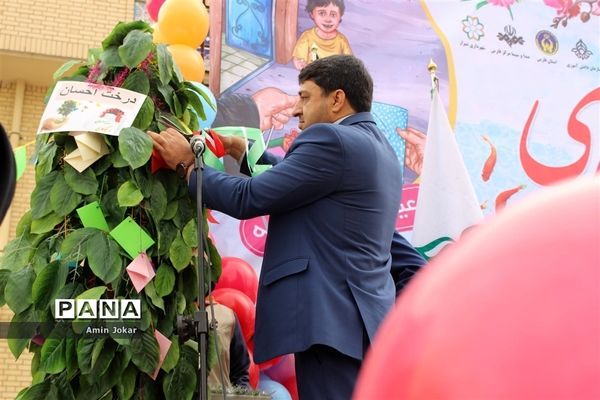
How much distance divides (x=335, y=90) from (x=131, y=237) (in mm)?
775

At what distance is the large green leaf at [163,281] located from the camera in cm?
240

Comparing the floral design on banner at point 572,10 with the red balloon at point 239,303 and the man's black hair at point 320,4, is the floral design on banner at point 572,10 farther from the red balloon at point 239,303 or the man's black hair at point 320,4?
the red balloon at point 239,303

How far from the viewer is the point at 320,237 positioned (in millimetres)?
2338

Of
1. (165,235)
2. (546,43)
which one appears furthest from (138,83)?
(546,43)

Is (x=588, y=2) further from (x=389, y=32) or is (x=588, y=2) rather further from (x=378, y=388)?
(x=378, y=388)

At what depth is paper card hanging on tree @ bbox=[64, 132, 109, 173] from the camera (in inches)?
95.4

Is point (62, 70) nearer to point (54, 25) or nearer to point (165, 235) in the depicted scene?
point (165, 235)

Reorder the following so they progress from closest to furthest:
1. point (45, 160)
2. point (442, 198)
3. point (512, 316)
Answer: point (512, 316) → point (45, 160) → point (442, 198)

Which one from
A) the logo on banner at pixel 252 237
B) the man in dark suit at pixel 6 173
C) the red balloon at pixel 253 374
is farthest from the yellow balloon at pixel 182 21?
the man in dark suit at pixel 6 173

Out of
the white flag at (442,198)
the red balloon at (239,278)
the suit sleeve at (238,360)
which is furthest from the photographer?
the white flag at (442,198)

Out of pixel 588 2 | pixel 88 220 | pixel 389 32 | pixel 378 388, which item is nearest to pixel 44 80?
pixel 389 32

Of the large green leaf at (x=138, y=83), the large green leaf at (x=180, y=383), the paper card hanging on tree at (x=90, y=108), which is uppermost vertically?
the large green leaf at (x=138, y=83)

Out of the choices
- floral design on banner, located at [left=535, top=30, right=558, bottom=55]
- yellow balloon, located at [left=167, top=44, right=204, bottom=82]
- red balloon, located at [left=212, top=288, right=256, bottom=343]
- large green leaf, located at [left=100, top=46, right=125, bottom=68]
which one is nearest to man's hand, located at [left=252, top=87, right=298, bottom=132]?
yellow balloon, located at [left=167, top=44, right=204, bottom=82]

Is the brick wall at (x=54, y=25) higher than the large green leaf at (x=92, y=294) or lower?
lower
